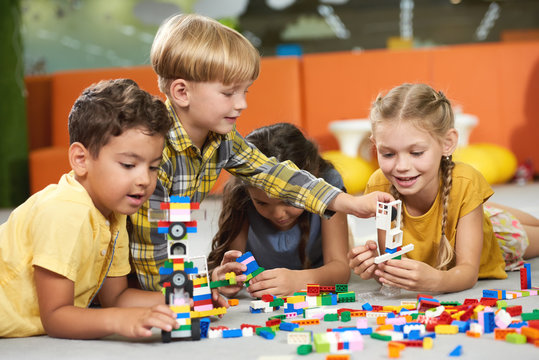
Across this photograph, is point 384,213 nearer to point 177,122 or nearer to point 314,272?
point 314,272

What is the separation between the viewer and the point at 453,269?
1.68m

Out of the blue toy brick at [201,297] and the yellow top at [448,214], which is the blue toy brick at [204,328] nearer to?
the blue toy brick at [201,297]

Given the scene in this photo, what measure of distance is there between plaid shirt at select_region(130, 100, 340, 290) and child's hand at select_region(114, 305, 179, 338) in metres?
0.38

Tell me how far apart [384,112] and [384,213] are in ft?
1.12

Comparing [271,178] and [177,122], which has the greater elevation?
[177,122]

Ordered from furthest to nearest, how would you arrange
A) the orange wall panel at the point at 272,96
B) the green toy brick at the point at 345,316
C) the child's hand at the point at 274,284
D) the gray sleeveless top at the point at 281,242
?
the orange wall panel at the point at 272,96, the gray sleeveless top at the point at 281,242, the child's hand at the point at 274,284, the green toy brick at the point at 345,316

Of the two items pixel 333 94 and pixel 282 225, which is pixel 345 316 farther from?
pixel 333 94

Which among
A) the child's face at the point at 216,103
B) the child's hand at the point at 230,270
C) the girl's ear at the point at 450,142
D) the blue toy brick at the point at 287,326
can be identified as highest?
the child's face at the point at 216,103

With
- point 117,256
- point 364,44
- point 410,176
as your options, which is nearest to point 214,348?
point 117,256

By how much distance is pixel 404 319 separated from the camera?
4.54ft

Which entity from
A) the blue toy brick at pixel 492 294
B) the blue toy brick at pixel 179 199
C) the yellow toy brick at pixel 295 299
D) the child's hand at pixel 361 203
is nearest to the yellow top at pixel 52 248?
the blue toy brick at pixel 179 199

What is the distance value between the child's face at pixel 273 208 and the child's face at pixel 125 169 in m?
0.55

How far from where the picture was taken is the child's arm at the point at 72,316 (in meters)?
1.25

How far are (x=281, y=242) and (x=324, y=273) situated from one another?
26 centimetres
